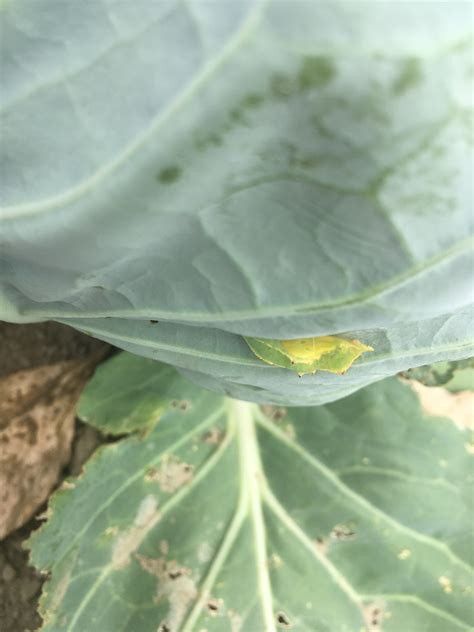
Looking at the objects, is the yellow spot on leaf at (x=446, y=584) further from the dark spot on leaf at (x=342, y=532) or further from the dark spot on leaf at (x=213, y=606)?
the dark spot on leaf at (x=213, y=606)

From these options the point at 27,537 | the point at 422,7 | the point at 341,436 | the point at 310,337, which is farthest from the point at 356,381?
the point at 27,537

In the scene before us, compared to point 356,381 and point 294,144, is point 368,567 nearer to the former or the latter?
point 356,381

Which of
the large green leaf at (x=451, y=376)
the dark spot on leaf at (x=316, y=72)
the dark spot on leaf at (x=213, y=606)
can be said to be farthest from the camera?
the large green leaf at (x=451, y=376)

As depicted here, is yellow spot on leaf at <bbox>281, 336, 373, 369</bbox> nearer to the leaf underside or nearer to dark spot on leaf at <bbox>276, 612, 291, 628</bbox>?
the leaf underside

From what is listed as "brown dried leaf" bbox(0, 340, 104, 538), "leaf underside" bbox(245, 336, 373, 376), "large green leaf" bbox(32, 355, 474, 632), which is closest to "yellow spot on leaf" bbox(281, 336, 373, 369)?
"leaf underside" bbox(245, 336, 373, 376)

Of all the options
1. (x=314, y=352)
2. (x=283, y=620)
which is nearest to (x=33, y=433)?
(x=283, y=620)

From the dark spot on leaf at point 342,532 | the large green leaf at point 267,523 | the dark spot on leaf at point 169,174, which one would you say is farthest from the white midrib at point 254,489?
the dark spot on leaf at point 169,174
